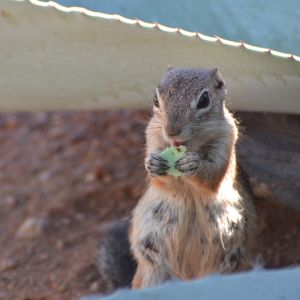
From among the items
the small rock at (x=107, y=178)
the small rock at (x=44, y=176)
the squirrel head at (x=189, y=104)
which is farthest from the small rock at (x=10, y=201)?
the squirrel head at (x=189, y=104)

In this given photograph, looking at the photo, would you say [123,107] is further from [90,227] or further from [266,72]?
[90,227]

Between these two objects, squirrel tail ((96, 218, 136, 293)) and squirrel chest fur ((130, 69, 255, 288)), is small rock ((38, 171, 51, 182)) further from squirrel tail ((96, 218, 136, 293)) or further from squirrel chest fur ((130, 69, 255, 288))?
squirrel chest fur ((130, 69, 255, 288))

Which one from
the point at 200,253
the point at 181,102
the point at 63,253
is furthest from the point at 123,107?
the point at 63,253

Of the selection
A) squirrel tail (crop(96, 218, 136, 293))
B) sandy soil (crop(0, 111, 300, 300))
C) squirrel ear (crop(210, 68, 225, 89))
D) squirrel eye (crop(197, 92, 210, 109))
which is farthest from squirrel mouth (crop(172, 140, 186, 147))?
sandy soil (crop(0, 111, 300, 300))

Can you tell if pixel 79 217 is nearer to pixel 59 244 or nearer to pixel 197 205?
pixel 59 244

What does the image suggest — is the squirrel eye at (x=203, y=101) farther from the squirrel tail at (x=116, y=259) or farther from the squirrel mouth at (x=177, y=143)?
the squirrel tail at (x=116, y=259)

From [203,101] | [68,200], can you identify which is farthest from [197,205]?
[68,200]

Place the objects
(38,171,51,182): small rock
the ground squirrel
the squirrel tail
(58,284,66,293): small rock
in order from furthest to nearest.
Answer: (38,171,51,182): small rock < (58,284,66,293): small rock < the squirrel tail < the ground squirrel
